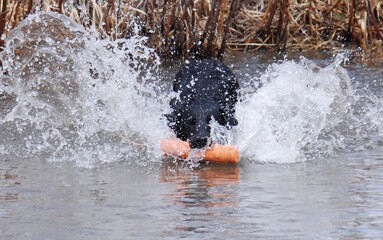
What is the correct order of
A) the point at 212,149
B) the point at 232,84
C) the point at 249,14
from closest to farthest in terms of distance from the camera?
1. the point at 212,149
2. the point at 232,84
3. the point at 249,14

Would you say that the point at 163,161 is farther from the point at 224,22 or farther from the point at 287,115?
the point at 224,22

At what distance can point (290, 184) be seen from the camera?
5875mm

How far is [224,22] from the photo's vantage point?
12.4m

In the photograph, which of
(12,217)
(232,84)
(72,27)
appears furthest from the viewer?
(72,27)

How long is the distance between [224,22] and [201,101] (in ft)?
17.1

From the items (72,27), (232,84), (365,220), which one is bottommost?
(365,220)

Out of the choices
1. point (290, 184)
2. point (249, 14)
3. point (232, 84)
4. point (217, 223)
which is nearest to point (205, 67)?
point (232, 84)

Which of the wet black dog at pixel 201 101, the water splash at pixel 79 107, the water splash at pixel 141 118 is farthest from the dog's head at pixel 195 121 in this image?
the water splash at pixel 79 107

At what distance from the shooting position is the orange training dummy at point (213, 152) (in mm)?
6773

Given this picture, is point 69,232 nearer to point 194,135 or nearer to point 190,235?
point 190,235

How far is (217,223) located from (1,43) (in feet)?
17.4

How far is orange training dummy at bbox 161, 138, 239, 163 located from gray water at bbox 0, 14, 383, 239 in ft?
0.30

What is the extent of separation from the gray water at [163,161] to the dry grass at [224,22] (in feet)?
2.40

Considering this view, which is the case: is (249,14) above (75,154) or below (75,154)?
above
